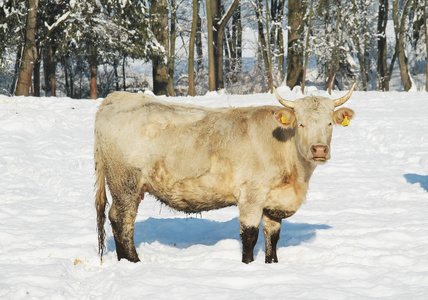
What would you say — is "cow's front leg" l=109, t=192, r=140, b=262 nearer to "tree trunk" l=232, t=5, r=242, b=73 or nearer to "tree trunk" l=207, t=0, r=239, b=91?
"tree trunk" l=207, t=0, r=239, b=91

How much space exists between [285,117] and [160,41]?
1829cm

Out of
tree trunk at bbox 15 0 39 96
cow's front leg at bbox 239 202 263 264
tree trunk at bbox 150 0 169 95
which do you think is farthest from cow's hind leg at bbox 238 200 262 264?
tree trunk at bbox 150 0 169 95

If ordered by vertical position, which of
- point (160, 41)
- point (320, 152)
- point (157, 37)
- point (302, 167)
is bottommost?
point (302, 167)

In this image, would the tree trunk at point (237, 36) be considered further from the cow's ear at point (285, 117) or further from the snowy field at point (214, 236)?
the cow's ear at point (285, 117)

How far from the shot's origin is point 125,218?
574cm

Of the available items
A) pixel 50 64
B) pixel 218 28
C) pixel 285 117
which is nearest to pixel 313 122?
pixel 285 117

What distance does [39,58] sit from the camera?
2078 cm

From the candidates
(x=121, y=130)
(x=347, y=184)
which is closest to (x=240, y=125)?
(x=121, y=130)

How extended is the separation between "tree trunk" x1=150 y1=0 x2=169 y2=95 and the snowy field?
9.13 meters

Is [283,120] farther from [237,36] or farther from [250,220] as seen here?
[237,36]

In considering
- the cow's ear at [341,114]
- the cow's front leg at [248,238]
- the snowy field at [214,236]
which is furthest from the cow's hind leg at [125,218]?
the cow's ear at [341,114]

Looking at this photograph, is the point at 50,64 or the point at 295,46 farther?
the point at 295,46

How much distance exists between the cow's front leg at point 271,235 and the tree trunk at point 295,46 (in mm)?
17965

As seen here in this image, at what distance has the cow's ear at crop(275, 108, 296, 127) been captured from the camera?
5.29 m
